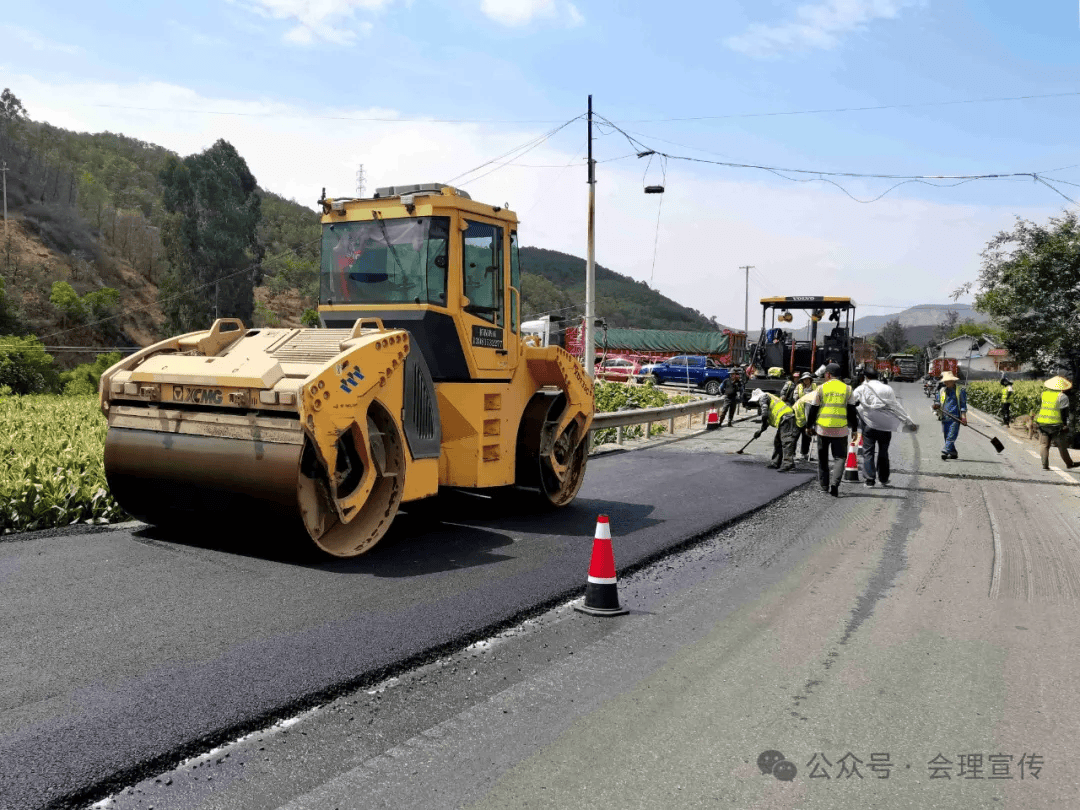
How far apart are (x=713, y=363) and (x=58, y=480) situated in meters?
44.4

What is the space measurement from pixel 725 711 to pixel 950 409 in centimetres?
1389

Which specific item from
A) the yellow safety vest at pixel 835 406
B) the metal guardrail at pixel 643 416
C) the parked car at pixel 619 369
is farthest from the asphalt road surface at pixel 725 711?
the parked car at pixel 619 369

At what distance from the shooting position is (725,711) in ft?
14.0

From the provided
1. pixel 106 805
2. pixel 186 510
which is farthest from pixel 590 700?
pixel 186 510

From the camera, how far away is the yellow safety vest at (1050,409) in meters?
15.2

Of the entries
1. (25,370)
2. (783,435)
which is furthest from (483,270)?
(25,370)

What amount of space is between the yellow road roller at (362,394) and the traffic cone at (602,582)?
1912 millimetres

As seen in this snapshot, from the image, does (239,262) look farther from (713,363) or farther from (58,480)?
(58,480)

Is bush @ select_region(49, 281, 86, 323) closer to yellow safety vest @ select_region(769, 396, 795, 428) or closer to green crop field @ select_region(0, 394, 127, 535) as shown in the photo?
green crop field @ select_region(0, 394, 127, 535)

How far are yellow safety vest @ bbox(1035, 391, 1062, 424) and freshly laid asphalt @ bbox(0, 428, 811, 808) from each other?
30.9 feet

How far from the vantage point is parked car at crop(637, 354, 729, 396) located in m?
43.8

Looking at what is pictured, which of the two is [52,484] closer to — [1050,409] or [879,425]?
[879,425]

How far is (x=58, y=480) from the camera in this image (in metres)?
8.02

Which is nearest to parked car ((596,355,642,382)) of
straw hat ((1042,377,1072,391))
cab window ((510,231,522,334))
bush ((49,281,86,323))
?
straw hat ((1042,377,1072,391))
